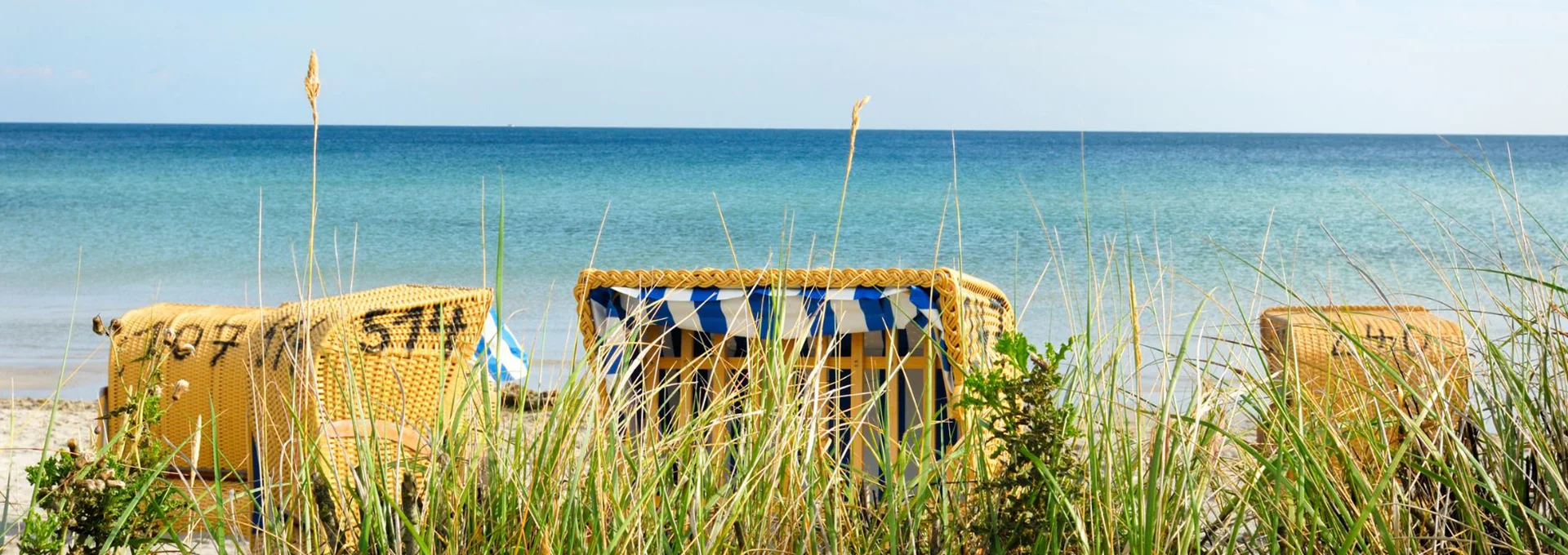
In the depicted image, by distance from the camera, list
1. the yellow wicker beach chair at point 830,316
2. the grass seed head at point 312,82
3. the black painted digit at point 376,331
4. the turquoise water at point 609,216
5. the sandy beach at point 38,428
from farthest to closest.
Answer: the turquoise water at point 609,216 < the sandy beach at point 38,428 < the black painted digit at point 376,331 < the yellow wicker beach chair at point 830,316 < the grass seed head at point 312,82

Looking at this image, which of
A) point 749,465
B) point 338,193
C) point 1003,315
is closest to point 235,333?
point 1003,315

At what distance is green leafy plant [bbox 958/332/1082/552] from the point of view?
1412 mm

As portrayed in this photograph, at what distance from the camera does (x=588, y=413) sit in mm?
1518

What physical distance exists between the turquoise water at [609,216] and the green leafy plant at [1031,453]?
0.48 feet

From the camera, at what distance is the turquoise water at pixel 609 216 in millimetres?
8992

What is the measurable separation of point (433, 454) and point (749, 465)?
14.5 inches

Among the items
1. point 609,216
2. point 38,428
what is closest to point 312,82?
point 38,428

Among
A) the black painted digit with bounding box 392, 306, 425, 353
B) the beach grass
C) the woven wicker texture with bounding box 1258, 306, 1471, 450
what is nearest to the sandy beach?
the black painted digit with bounding box 392, 306, 425, 353

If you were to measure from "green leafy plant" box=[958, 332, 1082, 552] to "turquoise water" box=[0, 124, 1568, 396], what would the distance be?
14cm

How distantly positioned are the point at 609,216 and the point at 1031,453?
17914mm

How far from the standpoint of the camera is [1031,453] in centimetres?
141

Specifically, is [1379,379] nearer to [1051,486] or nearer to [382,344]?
[1051,486]

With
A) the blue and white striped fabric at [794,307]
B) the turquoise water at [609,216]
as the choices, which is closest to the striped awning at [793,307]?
the blue and white striped fabric at [794,307]

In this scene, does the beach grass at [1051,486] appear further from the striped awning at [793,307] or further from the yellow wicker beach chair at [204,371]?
the yellow wicker beach chair at [204,371]
